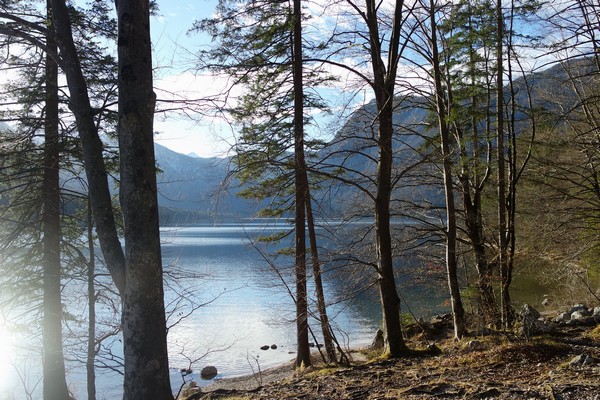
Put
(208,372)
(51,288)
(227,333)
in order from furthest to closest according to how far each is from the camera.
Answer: (227,333), (208,372), (51,288)

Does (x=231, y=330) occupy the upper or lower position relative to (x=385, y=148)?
lower

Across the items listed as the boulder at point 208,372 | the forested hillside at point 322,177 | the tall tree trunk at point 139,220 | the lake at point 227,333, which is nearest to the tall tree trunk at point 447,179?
the forested hillside at point 322,177

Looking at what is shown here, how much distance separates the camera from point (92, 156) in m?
4.73

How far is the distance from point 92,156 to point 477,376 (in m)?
5.06

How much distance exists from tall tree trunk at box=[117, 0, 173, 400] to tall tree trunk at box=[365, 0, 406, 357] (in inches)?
198

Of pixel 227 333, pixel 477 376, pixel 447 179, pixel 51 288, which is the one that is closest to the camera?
pixel 477 376

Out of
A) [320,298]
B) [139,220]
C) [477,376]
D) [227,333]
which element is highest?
[139,220]

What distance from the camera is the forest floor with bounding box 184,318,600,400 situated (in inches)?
186

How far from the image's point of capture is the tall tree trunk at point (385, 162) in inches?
322

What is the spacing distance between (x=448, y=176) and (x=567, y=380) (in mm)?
6026

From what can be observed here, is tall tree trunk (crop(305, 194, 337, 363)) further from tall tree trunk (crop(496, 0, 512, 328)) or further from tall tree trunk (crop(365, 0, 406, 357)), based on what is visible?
tall tree trunk (crop(496, 0, 512, 328))

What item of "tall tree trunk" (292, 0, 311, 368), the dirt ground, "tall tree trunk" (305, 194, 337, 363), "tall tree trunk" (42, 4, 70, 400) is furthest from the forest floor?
"tall tree trunk" (42, 4, 70, 400)

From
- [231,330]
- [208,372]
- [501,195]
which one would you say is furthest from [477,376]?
[231,330]

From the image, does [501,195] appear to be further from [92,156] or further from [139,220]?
[139,220]
